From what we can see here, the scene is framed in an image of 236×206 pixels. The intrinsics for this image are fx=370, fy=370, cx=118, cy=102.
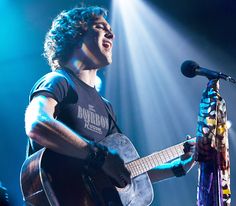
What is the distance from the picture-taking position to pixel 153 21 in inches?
212

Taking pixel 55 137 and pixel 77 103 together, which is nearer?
pixel 55 137

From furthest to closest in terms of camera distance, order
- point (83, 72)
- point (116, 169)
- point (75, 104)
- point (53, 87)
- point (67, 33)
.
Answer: point (67, 33) → point (83, 72) → point (75, 104) → point (53, 87) → point (116, 169)

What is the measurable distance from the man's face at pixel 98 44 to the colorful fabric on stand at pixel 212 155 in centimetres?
129

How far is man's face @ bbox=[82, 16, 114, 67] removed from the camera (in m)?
3.00

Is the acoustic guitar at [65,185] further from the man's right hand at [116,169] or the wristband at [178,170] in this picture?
the wristband at [178,170]

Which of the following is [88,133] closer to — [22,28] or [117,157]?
[117,157]

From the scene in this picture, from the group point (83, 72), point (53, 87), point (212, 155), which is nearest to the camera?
point (212, 155)

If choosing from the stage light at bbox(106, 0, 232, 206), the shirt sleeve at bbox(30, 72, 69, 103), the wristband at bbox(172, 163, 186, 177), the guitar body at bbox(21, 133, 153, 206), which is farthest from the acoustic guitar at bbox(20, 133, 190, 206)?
the stage light at bbox(106, 0, 232, 206)

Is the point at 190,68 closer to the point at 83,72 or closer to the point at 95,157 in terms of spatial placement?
the point at 95,157

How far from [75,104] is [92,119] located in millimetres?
181

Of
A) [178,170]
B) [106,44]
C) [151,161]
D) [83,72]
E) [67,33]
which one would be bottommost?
[178,170]

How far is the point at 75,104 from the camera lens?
260 centimetres

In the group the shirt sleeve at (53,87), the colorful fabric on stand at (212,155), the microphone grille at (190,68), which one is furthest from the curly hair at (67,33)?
the colorful fabric on stand at (212,155)

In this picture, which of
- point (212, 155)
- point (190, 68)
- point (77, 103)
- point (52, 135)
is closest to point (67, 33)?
point (77, 103)
